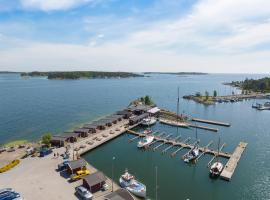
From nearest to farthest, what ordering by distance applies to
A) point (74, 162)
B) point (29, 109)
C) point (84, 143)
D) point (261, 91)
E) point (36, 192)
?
point (36, 192)
point (74, 162)
point (84, 143)
point (29, 109)
point (261, 91)

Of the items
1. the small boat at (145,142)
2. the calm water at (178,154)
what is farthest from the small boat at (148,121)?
the small boat at (145,142)

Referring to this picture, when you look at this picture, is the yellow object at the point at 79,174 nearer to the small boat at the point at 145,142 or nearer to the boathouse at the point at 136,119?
the small boat at the point at 145,142

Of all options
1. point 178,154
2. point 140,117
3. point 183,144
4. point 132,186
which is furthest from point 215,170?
point 140,117

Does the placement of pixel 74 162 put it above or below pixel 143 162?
above

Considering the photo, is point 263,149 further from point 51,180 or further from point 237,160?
point 51,180

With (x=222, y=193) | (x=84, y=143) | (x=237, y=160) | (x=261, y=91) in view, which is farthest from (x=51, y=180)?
(x=261, y=91)

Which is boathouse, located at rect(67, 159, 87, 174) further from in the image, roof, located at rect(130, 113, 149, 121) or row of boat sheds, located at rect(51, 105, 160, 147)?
roof, located at rect(130, 113, 149, 121)

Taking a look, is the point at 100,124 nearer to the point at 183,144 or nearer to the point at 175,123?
the point at 183,144
